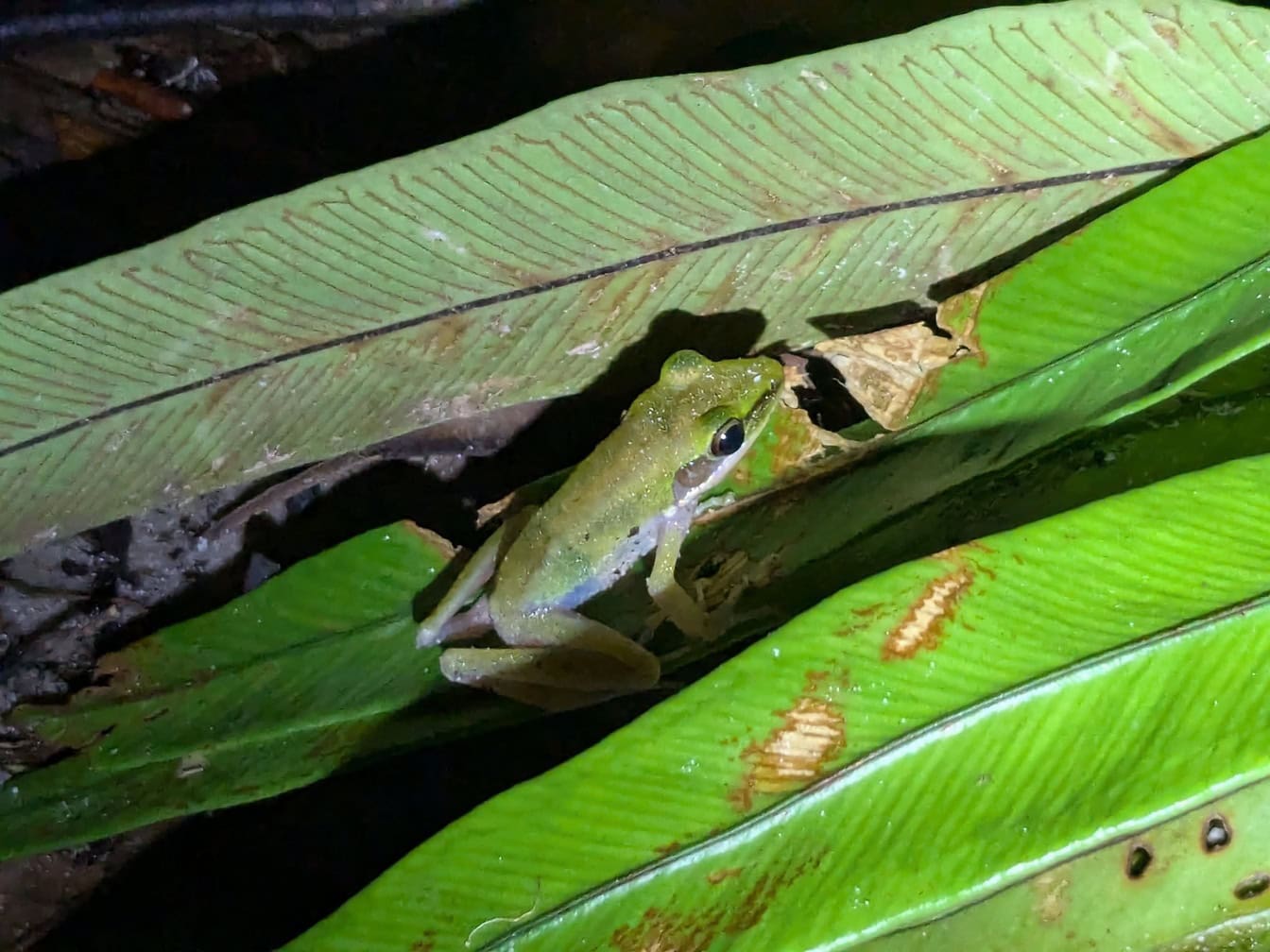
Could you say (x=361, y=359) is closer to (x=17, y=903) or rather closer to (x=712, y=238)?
(x=712, y=238)

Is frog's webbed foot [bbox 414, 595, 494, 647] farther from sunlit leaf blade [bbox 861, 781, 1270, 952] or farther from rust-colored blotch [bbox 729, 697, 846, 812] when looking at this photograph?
sunlit leaf blade [bbox 861, 781, 1270, 952]

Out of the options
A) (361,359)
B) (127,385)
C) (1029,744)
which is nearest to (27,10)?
(127,385)

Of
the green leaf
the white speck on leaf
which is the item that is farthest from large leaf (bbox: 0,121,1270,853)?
the white speck on leaf

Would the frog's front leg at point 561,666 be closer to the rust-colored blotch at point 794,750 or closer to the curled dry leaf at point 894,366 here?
the rust-colored blotch at point 794,750

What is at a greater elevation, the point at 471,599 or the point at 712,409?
the point at 712,409

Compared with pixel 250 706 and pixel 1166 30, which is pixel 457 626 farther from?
pixel 1166 30

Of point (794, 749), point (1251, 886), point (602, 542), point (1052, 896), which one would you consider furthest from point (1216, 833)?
point (602, 542)
